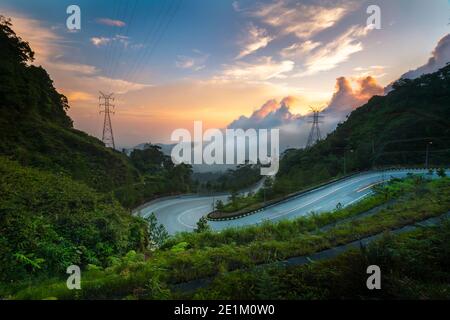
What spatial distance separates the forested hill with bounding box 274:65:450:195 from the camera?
45188 millimetres

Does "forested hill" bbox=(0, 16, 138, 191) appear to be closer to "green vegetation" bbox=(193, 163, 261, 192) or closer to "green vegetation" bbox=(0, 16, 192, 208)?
"green vegetation" bbox=(0, 16, 192, 208)

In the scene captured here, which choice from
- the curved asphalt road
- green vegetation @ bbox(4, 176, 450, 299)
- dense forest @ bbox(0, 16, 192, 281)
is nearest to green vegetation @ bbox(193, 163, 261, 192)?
dense forest @ bbox(0, 16, 192, 281)

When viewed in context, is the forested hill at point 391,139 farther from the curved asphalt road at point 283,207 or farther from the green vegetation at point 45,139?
the green vegetation at point 45,139

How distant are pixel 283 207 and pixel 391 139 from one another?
37476 mm

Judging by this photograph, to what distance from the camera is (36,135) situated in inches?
1022

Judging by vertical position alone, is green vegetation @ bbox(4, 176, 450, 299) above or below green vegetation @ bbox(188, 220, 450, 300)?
below

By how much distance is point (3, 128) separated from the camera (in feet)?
74.8

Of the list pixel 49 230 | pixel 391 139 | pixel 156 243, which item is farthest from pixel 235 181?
pixel 49 230

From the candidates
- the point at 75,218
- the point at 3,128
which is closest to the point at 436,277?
the point at 75,218

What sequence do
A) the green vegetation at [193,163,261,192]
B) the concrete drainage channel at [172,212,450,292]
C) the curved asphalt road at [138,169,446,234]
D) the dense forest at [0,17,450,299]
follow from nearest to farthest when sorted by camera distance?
the dense forest at [0,17,450,299] → the concrete drainage channel at [172,212,450,292] → the curved asphalt road at [138,169,446,234] → the green vegetation at [193,163,261,192]

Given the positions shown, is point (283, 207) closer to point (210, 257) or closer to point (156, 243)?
point (156, 243)

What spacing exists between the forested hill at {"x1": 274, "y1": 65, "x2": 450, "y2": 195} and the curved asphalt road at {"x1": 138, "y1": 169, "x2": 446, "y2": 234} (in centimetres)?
627
